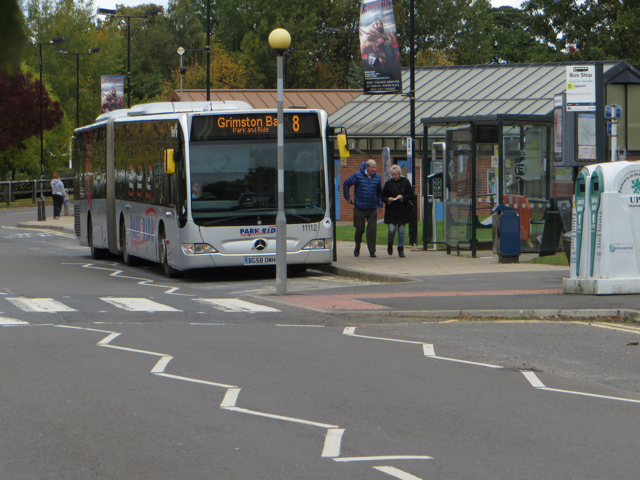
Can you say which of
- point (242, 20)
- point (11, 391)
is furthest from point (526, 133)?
point (242, 20)

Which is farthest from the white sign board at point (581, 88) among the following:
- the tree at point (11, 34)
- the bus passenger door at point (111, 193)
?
the tree at point (11, 34)

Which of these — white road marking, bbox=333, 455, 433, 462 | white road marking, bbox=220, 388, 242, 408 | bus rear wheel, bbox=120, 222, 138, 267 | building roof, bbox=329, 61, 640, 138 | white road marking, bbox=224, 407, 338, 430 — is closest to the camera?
white road marking, bbox=333, 455, 433, 462

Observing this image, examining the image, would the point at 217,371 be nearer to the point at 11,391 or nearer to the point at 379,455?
the point at 11,391

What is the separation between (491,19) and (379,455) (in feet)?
275

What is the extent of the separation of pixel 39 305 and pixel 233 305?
269 centimetres

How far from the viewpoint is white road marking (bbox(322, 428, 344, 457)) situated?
5418 mm

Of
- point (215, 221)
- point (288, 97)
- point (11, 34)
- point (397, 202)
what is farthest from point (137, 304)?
point (288, 97)

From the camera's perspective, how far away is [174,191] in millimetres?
17203

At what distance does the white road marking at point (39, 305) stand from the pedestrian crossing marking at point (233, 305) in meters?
1.96

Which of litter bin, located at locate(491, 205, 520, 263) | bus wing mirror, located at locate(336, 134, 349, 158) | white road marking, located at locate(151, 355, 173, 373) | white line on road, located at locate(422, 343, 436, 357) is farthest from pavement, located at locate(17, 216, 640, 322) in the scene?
white road marking, located at locate(151, 355, 173, 373)

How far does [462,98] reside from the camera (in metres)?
36.9

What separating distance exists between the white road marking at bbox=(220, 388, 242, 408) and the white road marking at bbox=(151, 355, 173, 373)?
111 centimetres

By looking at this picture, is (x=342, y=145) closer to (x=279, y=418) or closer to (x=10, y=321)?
(x=10, y=321)

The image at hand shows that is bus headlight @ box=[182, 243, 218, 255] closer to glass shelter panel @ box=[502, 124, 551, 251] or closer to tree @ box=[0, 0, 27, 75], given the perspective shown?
glass shelter panel @ box=[502, 124, 551, 251]
